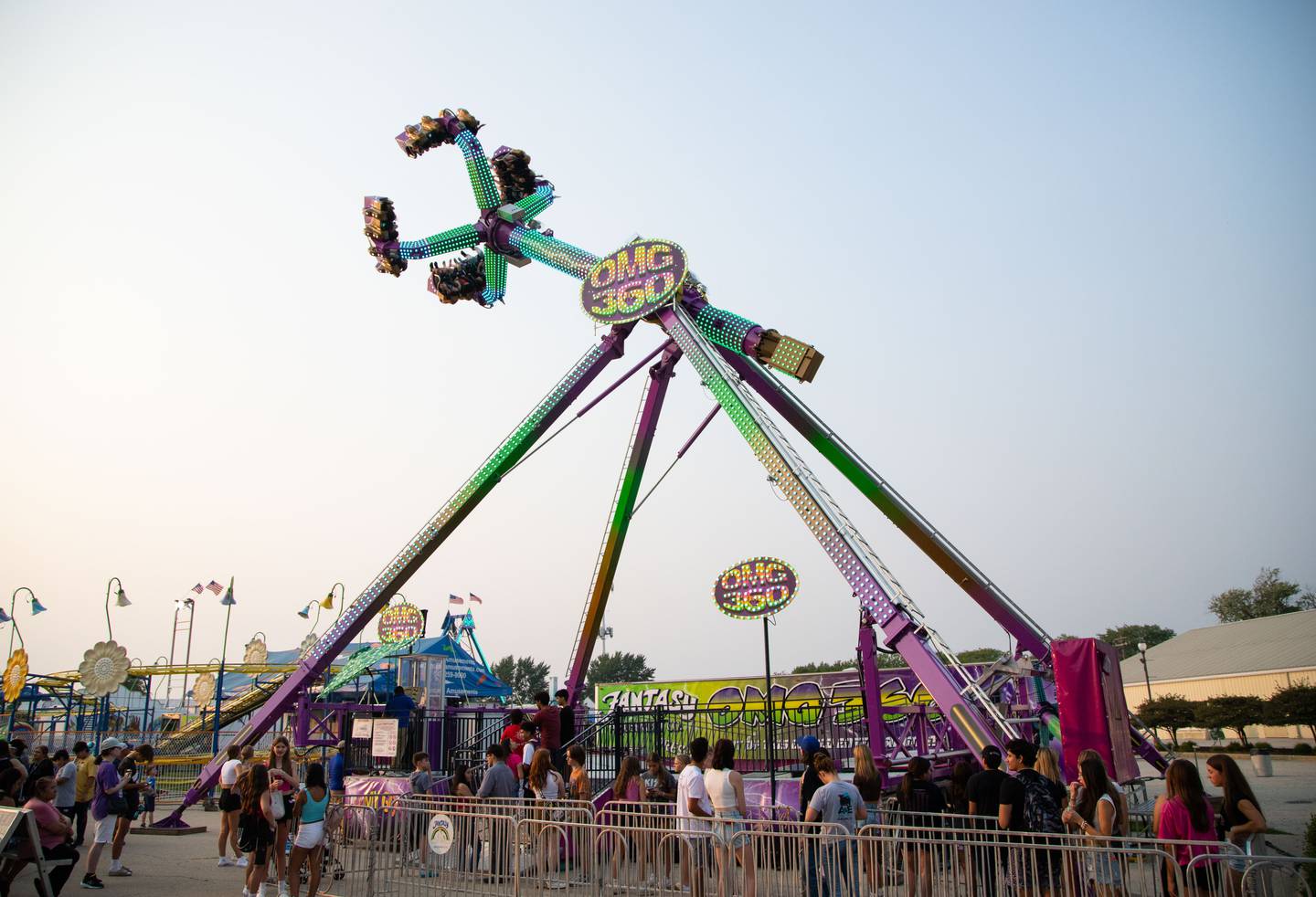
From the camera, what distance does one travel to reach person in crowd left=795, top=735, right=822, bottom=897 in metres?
7.35

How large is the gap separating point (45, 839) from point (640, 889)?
6114mm

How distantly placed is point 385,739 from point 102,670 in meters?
13.8

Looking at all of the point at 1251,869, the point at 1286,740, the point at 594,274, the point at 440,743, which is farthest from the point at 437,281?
the point at 1286,740

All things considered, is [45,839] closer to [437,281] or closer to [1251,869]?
[1251,869]

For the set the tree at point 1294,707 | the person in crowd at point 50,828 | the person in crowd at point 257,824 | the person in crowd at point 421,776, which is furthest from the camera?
the tree at point 1294,707

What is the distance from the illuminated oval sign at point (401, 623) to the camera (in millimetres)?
25828

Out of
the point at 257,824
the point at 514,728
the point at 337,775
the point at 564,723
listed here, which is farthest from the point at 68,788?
the point at 564,723

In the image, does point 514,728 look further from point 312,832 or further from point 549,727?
point 312,832

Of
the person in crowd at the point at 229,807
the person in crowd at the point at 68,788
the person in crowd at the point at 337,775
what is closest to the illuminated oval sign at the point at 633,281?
the person in crowd at the point at 337,775

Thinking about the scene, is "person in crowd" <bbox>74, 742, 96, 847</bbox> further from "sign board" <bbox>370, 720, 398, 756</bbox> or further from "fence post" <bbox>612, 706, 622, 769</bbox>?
"fence post" <bbox>612, 706, 622, 769</bbox>

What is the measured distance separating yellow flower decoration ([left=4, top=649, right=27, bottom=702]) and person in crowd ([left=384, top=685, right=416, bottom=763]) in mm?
12506

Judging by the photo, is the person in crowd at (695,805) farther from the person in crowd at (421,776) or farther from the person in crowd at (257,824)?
the person in crowd at (421,776)

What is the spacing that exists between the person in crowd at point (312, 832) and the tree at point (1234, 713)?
4154 centimetres

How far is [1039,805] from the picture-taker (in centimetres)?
773
